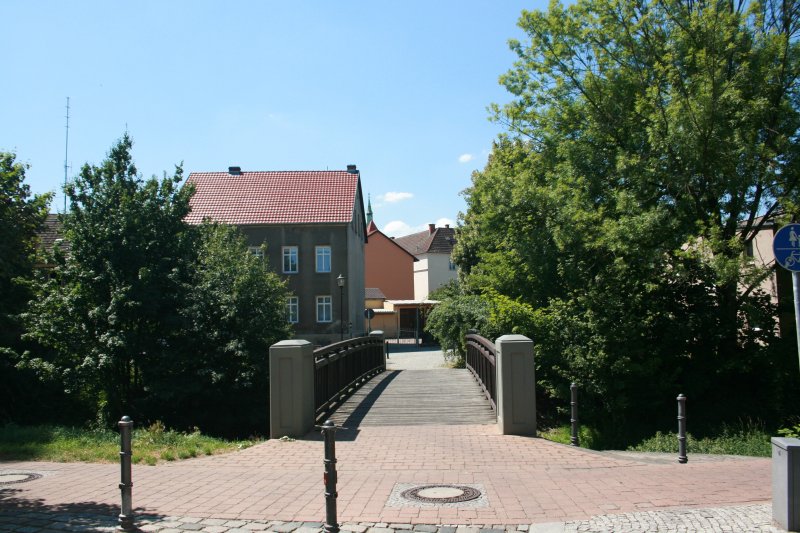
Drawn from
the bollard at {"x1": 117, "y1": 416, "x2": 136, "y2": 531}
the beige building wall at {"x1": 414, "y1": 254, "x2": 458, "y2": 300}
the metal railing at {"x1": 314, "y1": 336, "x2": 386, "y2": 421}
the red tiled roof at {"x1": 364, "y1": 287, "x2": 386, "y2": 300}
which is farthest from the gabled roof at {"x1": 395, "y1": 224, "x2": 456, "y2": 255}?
the bollard at {"x1": 117, "y1": 416, "x2": 136, "y2": 531}

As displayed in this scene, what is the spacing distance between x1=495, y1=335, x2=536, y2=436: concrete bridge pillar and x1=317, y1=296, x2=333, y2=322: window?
28.4m

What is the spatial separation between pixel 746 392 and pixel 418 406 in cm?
800

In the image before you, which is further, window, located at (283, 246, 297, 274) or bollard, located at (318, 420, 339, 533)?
window, located at (283, 246, 297, 274)

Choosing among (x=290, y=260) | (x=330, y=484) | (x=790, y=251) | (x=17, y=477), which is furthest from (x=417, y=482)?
(x=290, y=260)

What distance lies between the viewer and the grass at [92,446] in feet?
30.6

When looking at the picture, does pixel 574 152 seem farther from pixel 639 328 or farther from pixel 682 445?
pixel 682 445

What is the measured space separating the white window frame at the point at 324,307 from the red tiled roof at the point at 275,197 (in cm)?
448

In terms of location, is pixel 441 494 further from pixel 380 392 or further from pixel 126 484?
pixel 380 392

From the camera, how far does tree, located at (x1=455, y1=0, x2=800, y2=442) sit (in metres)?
13.6

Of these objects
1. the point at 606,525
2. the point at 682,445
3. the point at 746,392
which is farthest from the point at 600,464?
the point at 746,392

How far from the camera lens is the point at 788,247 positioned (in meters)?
6.74

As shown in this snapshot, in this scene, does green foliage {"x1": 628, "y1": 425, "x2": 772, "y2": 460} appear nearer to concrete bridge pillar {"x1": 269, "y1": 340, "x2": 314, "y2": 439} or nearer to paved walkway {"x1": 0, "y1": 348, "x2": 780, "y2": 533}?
paved walkway {"x1": 0, "y1": 348, "x2": 780, "y2": 533}

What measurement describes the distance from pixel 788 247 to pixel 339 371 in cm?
910

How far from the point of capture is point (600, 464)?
7.97 m
